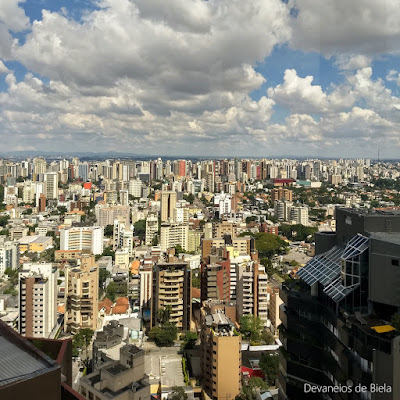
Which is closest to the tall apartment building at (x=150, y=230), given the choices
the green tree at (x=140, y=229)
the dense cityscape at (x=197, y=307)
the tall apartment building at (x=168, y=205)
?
the dense cityscape at (x=197, y=307)

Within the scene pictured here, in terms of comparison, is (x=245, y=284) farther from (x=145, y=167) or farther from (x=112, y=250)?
(x=145, y=167)

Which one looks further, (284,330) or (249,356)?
(249,356)

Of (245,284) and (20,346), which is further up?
(20,346)

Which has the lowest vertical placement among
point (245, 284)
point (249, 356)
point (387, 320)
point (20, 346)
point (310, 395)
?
point (249, 356)

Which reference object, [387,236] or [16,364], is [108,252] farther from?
[16,364]

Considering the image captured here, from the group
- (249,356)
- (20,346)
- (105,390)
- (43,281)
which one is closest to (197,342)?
(249,356)

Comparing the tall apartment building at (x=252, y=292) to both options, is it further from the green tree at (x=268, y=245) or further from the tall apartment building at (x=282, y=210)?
the tall apartment building at (x=282, y=210)

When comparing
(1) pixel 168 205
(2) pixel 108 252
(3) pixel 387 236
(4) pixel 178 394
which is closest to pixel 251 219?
(1) pixel 168 205
